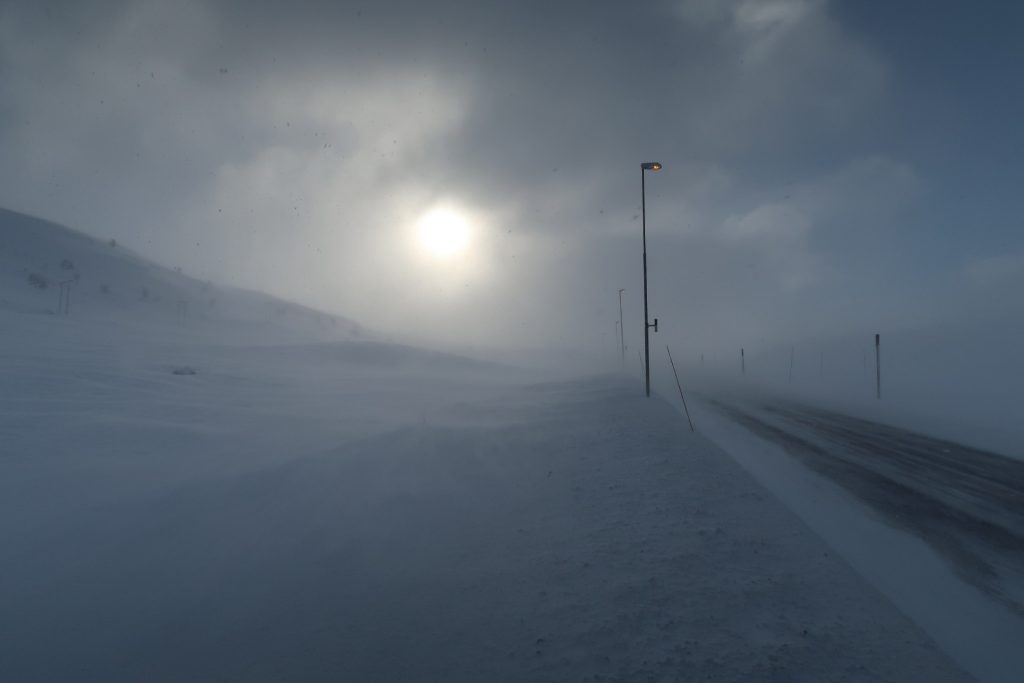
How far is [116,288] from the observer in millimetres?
104188

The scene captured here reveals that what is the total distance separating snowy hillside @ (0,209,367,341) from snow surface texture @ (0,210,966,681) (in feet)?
261

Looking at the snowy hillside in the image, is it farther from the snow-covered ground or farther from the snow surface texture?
the snow-covered ground

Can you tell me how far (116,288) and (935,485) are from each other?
141 metres

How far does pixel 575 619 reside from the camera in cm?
471

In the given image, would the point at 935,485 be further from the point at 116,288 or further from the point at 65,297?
the point at 116,288

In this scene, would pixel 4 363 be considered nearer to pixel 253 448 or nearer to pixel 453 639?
pixel 253 448

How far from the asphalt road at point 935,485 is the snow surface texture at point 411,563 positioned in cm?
208

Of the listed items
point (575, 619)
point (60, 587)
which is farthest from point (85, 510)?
point (575, 619)

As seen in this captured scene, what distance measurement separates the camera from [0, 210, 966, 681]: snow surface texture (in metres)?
4.34

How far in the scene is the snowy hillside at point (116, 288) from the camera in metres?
83.5

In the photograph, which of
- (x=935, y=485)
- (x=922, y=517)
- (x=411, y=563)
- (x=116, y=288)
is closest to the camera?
(x=411, y=563)

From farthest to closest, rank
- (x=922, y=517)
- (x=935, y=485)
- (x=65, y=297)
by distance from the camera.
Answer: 1. (x=65, y=297)
2. (x=935, y=485)
3. (x=922, y=517)

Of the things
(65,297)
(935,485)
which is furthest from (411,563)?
(65,297)

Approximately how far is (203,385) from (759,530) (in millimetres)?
21307
